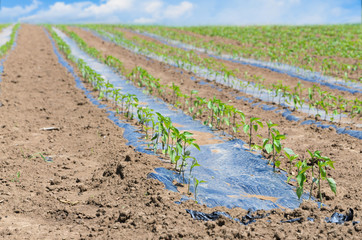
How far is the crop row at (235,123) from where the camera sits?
309 cm

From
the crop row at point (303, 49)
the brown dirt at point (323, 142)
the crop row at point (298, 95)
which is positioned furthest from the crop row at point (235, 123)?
the crop row at point (303, 49)

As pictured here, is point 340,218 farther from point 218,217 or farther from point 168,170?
point 168,170

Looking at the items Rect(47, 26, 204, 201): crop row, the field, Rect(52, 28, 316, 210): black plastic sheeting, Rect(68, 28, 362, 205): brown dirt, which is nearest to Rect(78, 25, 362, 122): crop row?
the field

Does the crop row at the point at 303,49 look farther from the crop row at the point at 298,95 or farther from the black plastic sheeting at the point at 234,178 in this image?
the black plastic sheeting at the point at 234,178

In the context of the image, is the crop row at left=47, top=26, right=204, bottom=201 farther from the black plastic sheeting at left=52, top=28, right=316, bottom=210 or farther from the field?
the black plastic sheeting at left=52, top=28, right=316, bottom=210

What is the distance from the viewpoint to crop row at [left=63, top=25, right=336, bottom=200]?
3.09m

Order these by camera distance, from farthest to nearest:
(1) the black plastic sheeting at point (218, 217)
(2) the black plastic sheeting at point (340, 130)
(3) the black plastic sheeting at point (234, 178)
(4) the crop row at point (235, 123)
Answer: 1. (2) the black plastic sheeting at point (340, 130)
2. (3) the black plastic sheeting at point (234, 178)
3. (4) the crop row at point (235, 123)
4. (1) the black plastic sheeting at point (218, 217)

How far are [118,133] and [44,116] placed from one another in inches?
80.9

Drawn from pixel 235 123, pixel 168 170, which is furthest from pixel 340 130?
pixel 168 170

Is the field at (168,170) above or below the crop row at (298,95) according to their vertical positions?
below

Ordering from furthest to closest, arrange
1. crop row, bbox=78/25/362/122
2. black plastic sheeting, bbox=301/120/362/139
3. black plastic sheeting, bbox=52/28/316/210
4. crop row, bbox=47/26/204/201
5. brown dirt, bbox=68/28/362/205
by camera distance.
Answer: crop row, bbox=78/25/362/122, black plastic sheeting, bbox=301/120/362/139, brown dirt, bbox=68/28/362/205, crop row, bbox=47/26/204/201, black plastic sheeting, bbox=52/28/316/210

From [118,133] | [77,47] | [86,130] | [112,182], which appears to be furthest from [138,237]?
[77,47]

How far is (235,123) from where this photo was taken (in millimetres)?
6066

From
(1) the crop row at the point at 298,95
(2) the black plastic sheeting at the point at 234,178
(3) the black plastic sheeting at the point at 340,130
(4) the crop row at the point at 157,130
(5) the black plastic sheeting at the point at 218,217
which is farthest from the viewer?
(1) the crop row at the point at 298,95
